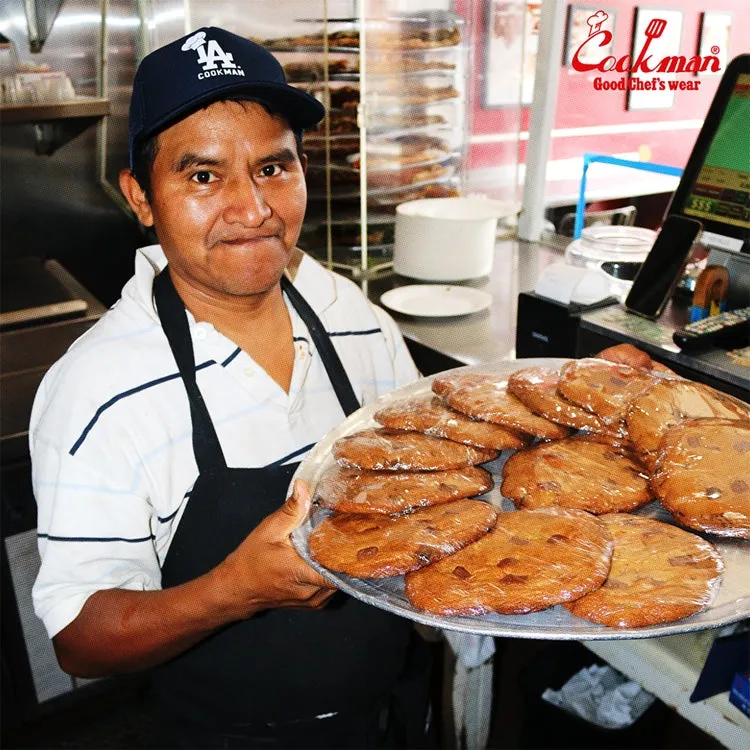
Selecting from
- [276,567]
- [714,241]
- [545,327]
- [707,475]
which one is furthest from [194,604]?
[714,241]

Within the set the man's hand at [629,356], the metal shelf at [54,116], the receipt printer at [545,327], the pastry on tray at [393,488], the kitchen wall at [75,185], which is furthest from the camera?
the kitchen wall at [75,185]

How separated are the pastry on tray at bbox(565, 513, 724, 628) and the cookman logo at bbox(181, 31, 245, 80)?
0.89 meters

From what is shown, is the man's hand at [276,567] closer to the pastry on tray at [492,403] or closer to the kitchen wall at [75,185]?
the pastry on tray at [492,403]

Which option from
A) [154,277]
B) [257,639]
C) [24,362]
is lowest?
[257,639]

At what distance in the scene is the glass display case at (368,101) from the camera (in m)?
2.66

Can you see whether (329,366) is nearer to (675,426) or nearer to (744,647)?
(675,426)

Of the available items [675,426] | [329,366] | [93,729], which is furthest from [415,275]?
[93,729]

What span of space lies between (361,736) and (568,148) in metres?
2.80

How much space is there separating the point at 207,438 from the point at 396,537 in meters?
0.44

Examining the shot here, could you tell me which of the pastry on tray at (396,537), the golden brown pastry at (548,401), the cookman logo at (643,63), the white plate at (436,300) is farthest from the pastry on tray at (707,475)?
the cookman logo at (643,63)

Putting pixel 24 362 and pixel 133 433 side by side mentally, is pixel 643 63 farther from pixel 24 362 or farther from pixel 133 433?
pixel 24 362

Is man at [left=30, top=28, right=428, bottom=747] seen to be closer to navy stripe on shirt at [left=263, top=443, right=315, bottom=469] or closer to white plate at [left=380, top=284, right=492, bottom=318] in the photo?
navy stripe on shirt at [left=263, top=443, right=315, bottom=469]

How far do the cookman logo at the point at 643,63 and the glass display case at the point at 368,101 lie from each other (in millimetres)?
786

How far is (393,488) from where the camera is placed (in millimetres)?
1076
